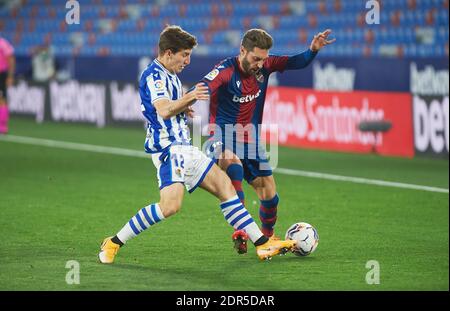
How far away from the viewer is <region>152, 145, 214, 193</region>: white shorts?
757 cm

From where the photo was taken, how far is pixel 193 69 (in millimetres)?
21828

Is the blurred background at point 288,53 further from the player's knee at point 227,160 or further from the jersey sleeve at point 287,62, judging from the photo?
the player's knee at point 227,160

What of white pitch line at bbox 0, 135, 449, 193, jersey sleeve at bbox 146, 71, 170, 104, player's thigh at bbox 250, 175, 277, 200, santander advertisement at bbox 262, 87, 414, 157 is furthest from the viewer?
santander advertisement at bbox 262, 87, 414, 157

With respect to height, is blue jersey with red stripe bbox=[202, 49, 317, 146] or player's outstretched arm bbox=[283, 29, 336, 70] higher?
player's outstretched arm bbox=[283, 29, 336, 70]

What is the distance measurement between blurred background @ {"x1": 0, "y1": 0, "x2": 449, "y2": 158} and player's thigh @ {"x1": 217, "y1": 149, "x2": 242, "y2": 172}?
285 inches

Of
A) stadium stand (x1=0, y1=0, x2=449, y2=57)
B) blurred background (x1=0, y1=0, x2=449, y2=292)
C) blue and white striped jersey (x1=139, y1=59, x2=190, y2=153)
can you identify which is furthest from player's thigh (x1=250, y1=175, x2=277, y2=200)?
stadium stand (x1=0, y1=0, x2=449, y2=57)

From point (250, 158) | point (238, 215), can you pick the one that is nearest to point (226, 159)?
point (250, 158)

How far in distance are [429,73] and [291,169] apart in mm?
3210

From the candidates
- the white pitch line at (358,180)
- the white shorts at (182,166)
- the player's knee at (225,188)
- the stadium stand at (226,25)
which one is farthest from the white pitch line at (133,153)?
the white shorts at (182,166)

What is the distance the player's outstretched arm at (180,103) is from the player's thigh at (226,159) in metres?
1.17

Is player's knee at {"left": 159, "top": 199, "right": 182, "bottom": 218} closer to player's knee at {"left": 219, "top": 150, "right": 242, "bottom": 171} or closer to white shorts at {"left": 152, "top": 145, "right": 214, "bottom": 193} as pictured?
white shorts at {"left": 152, "top": 145, "right": 214, "bottom": 193}

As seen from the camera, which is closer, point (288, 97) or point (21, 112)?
point (288, 97)
